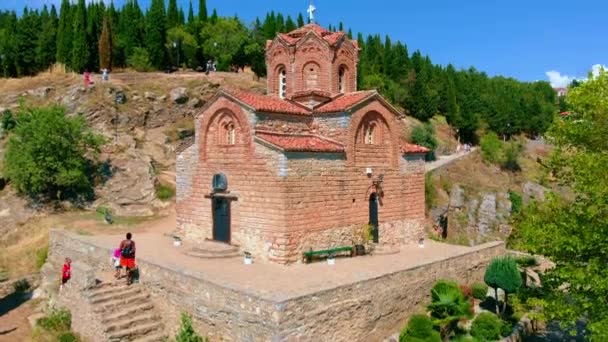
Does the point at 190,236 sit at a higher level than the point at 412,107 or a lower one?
lower

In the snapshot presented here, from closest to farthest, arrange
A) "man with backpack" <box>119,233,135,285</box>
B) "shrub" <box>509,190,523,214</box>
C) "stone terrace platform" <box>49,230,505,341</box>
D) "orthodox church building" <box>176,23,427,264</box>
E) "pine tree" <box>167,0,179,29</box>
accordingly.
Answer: "stone terrace platform" <box>49,230,505,341</box>
"man with backpack" <box>119,233,135,285</box>
"orthodox church building" <box>176,23,427,264</box>
"shrub" <box>509,190,523,214</box>
"pine tree" <box>167,0,179,29</box>

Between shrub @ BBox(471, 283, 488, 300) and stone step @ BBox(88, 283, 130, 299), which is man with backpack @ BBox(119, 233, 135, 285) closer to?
stone step @ BBox(88, 283, 130, 299)

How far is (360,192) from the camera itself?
17734 mm

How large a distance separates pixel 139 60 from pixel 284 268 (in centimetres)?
3903

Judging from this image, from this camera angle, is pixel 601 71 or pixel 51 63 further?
pixel 51 63

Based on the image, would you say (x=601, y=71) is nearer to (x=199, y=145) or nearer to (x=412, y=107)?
(x=199, y=145)

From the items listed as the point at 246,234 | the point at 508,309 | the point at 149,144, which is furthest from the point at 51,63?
the point at 508,309

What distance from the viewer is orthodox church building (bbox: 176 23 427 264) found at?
51.2 feet

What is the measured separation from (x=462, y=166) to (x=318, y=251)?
28192mm

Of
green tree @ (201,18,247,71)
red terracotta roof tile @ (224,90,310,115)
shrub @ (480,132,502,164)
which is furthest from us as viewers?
green tree @ (201,18,247,71)

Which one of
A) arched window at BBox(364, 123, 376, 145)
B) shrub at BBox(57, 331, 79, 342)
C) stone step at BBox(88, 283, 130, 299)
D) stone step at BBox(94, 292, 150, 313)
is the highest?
arched window at BBox(364, 123, 376, 145)

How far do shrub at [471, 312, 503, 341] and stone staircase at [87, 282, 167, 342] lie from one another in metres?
8.65

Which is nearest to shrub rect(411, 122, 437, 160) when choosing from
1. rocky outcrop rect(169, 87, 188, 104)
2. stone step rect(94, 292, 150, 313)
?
rocky outcrop rect(169, 87, 188, 104)

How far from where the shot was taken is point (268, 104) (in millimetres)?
17094
